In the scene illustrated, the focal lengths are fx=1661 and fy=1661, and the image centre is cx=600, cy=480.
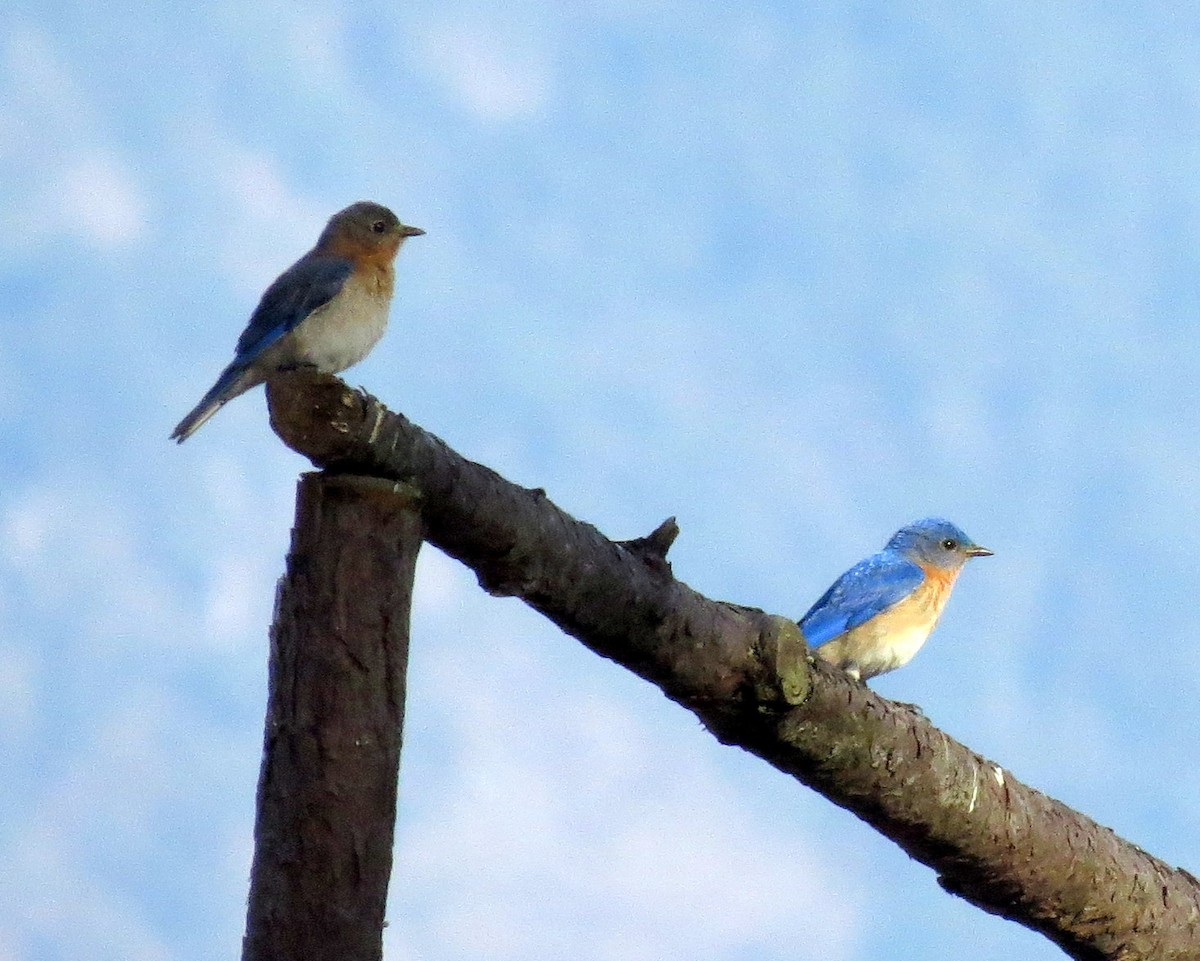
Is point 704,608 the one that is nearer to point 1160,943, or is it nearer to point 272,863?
point 272,863

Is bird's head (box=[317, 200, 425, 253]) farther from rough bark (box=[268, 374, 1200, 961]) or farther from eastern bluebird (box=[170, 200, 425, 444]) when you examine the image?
rough bark (box=[268, 374, 1200, 961])

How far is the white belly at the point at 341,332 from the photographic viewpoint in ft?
21.1

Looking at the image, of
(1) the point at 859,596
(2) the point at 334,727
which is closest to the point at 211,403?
(2) the point at 334,727

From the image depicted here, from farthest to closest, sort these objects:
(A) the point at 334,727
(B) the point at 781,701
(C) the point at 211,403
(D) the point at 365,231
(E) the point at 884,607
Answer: (E) the point at 884,607, (D) the point at 365,231, (C) the point at 211,403, (B) the point at 781,701, (A) the point at 334,727

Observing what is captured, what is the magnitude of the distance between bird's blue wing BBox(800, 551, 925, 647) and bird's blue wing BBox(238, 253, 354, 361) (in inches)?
125

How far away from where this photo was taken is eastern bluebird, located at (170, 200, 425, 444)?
6.33m

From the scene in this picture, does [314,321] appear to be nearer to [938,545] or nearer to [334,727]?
[334,727]

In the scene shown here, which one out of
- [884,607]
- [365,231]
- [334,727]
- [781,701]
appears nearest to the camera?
[334,727]

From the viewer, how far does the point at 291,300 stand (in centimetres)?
657

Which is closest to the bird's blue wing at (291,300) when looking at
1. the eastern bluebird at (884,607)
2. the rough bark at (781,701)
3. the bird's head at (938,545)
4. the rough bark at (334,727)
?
the rough bark at (781,701)

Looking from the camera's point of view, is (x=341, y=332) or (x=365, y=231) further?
(x=365, y=231)

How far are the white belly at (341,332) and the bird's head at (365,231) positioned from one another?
45 centimetres

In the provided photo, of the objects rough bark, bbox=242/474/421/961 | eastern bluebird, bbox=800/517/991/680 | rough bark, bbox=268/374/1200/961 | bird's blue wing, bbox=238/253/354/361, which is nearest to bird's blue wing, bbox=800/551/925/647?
eastern bluebird, bbox=800/517/991/680

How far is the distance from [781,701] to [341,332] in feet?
8.03
